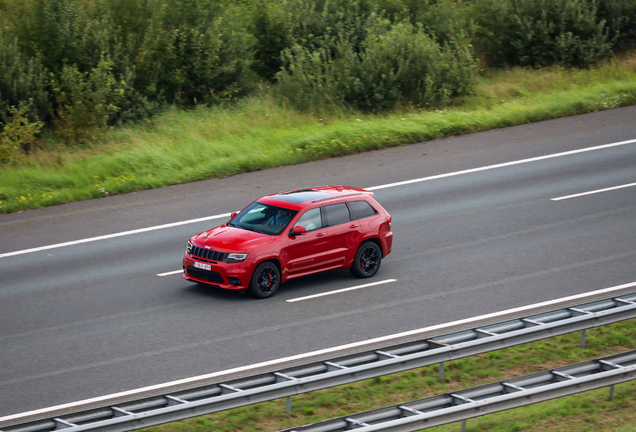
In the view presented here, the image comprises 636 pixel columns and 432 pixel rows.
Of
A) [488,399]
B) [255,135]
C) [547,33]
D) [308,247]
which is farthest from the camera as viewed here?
[547,33]

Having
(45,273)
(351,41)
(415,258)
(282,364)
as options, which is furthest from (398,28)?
(282,364)

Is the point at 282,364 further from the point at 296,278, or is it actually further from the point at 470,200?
the point at 470,200

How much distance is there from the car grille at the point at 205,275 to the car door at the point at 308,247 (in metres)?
1.13

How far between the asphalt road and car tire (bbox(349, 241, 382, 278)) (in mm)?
221

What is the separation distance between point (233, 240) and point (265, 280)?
32.2 inches

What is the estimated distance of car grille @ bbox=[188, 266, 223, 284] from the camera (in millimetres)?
12547

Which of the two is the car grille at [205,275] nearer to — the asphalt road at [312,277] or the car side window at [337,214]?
the asphalt road at [312,277]

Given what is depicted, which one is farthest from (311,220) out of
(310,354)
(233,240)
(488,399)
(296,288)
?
(488,399)

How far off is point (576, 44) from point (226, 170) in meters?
15.8

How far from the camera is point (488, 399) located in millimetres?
→ 7664

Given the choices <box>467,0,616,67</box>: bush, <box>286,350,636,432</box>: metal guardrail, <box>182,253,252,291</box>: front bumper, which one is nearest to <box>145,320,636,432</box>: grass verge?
<box>286,350,636,432</box>: metal guardrail

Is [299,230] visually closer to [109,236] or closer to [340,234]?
[340,234]

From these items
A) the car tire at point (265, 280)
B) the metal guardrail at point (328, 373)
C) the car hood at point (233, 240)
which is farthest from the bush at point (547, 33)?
the metal guardrail at point (328, 373)

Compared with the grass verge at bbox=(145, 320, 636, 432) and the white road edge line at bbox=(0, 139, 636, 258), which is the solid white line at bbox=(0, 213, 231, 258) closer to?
the white road edge line at bbox=(0, 139, 636, 258)
